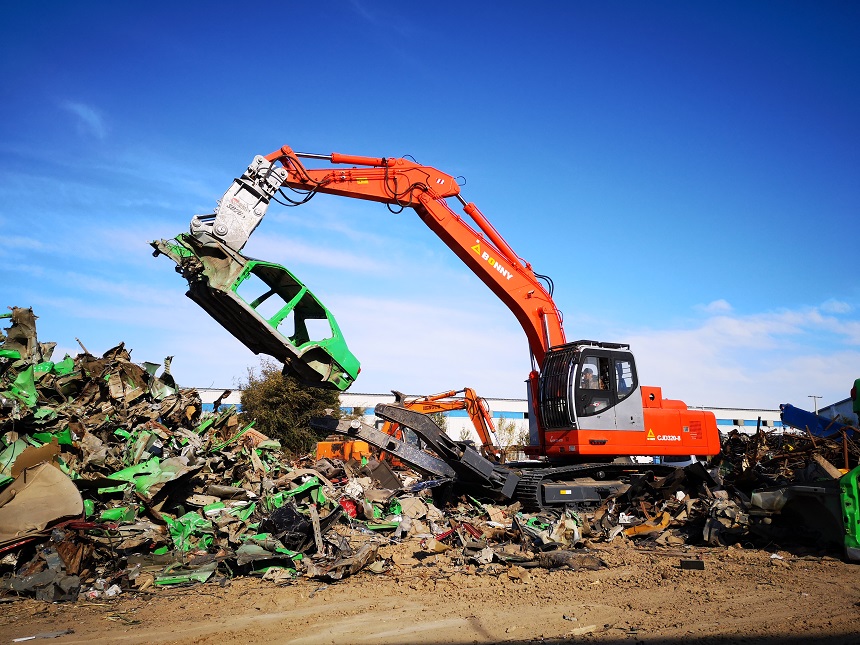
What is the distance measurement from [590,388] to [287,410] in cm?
1806

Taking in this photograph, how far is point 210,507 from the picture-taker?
8.87 m

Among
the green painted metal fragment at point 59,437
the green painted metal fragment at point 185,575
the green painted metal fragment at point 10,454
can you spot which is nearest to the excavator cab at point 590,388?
the green painted metal fragment at point 185,575

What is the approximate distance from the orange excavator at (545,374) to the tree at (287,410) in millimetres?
15633

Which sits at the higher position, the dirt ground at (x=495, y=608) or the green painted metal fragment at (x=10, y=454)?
the green painted metal fragment at (x=10, y=454)

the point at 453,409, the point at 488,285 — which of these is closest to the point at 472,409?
the point at 453,409

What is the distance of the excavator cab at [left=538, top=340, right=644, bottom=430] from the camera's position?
1056 centimetres

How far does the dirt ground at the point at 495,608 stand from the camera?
4.78 metres

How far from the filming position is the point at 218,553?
762 centimetres

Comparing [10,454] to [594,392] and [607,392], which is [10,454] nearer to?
[594,392]

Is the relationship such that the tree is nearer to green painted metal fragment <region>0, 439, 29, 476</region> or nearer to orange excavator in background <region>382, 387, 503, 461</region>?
orange excavator in background <region>382, 387, 503, 461</region>

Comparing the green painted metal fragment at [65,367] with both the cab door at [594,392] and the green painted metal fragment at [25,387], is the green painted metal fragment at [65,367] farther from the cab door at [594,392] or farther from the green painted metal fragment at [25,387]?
the cab door at [594,392]

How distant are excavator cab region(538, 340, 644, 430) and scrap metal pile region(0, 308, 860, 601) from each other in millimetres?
1236

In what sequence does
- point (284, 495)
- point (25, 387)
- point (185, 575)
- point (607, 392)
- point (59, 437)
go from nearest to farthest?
point (185, 575) < point (59, 437) < point (284, 495) < point (25, 387) < point (607, 392)

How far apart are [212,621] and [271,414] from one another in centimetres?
2144
